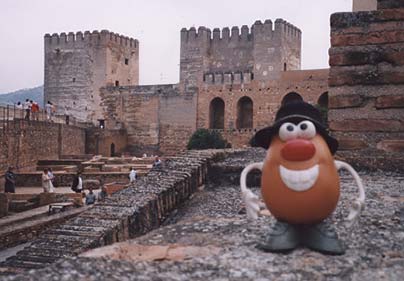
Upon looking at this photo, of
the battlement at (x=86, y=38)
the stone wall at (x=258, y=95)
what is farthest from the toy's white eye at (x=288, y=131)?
the battlement at (x=86, y=38)

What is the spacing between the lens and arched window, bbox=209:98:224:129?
3148 cm

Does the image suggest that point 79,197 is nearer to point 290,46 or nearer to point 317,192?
point 317,192

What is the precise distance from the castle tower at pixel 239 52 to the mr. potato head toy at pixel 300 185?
1094 inches

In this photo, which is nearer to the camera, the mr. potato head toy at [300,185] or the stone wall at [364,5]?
the mr. potato head toy at [300,185]

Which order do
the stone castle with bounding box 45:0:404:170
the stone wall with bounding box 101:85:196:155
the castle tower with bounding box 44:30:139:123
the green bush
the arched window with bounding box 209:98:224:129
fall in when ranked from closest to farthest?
the green bush → the stone castle with bounding box 45:0:404:170 → the arched window with bounding box 209:98:224:129 → the stone wall with bounding box 101:85:196:155 → the castle tower with bounding box 44:30:139:123

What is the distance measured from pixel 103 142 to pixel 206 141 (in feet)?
19.7

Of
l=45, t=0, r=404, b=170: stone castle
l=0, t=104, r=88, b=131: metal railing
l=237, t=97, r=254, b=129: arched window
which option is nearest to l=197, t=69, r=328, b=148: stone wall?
l=45, t=0, r=404, b=170: stone castle

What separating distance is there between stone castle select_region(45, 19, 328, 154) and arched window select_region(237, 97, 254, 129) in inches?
2.0

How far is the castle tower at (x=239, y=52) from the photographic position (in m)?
31.2

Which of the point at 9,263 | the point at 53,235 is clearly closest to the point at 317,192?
the point at 53,235

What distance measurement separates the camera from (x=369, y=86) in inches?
200

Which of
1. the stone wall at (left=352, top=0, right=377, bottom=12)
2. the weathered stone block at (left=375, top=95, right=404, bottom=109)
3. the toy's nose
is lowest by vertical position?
the toy's nose

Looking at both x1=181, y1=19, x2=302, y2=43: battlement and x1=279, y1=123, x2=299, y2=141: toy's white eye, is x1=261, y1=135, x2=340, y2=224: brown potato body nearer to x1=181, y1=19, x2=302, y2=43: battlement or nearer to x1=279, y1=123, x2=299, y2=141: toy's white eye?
x1=279, y1=123, x2=299, y2=141: toy's white eye

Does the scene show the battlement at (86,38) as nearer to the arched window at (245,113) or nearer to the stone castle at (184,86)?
the stone castle at (184,86)
